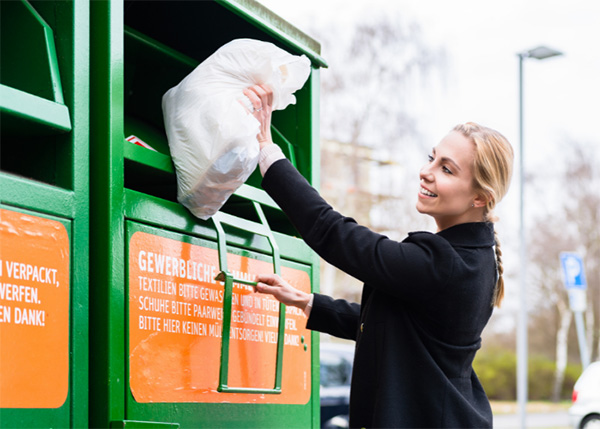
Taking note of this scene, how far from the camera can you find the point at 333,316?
271 cm

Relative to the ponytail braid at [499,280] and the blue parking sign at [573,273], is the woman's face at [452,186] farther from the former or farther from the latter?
the blue parking sign at [573,273]

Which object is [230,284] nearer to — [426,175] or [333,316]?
[333,316]

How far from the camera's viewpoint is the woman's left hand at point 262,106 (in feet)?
7.93

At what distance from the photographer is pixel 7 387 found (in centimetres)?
175

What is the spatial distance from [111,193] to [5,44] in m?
0.45

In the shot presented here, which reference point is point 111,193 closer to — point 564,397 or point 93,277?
point 93,277

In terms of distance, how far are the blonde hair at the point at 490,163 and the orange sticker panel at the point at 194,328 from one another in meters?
0.77

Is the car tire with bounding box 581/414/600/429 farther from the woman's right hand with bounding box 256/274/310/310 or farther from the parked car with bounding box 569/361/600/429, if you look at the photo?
the woman's right hand with bounding box 256/274/310/310

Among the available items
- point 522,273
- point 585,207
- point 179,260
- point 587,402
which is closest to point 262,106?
point 179,260

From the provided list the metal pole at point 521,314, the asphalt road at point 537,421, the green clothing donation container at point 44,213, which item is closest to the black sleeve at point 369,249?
the green clothing donation container at point 44,213

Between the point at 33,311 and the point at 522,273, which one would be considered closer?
the point at 33,311

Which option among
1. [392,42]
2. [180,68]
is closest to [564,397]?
[392,42]

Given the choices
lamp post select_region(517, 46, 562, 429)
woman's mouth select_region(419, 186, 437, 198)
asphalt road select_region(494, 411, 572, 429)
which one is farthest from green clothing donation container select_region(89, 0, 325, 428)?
asphalt road select_region(494, 411, 572, 429)

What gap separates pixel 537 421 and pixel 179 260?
58.7 ft
